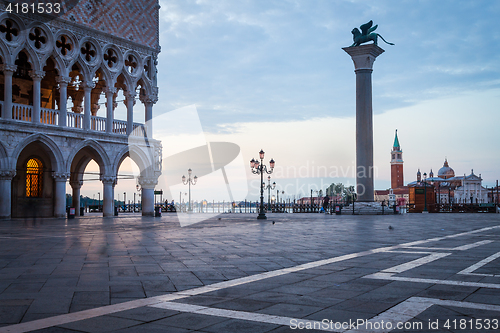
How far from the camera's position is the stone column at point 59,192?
26297 millimetres

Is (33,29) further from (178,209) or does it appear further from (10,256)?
(178,209)

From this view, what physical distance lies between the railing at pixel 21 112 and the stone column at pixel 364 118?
73.1ft

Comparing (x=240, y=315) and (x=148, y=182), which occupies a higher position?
(x=148, y=182)

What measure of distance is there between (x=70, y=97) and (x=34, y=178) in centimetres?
768

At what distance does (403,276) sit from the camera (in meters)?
5.96

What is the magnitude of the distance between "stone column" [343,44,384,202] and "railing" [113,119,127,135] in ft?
55.6

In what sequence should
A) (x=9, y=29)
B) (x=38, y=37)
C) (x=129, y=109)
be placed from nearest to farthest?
1. (x=9, y=29)
2. (x=38, y=37)
3. (x=129, y=109)

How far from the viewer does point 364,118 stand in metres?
33.4

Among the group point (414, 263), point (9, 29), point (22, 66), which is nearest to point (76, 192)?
point (22, 66)

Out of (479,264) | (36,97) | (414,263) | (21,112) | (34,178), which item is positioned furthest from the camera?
(34,178)

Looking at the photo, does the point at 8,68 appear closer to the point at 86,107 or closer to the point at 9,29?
the point at 9,29

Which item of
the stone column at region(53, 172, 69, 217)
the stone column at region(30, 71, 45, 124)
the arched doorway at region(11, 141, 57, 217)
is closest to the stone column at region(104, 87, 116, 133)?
the arched doorway at region(11, 141, 57, 217)

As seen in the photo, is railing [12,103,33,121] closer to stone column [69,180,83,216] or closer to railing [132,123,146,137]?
railing [132,123,146,137]

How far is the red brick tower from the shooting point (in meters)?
180
